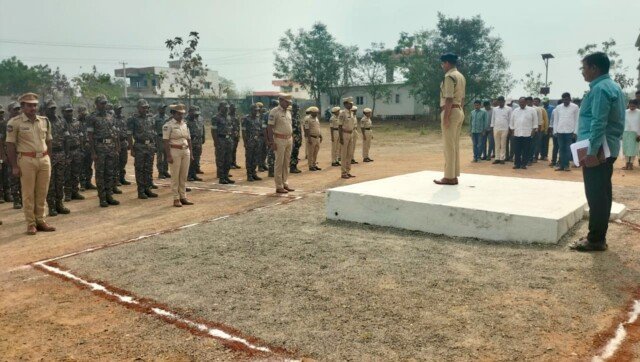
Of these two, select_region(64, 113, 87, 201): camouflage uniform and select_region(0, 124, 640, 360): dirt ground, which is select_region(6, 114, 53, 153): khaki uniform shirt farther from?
select_region(64, 113, 87, 201): camouflage uniform

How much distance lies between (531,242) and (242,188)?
6.60 metres

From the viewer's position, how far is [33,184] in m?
6.68

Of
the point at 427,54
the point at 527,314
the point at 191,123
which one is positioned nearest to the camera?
the point at 527,314

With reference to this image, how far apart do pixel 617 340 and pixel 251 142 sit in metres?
10.0

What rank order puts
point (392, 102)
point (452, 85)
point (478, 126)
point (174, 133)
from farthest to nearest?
point (392, 102)
point (478, 126)
point (174, 133)
point (452, 85)

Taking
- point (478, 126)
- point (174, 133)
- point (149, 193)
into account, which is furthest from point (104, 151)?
point (478, 126)

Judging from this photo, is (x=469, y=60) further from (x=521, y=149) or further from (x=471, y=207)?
(x=471, y=207)

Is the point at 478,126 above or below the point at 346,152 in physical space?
above

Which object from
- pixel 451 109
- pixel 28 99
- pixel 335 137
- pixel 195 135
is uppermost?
pixel 28 99

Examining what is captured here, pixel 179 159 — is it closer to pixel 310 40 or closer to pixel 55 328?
pixel 55 328

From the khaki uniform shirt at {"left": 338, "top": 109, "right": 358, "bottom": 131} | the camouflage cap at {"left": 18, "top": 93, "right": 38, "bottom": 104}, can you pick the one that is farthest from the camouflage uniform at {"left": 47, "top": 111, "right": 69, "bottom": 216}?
the khaki uniform shirt at {"left": 338, "top": 109, "right": 358, "bottom": 131}

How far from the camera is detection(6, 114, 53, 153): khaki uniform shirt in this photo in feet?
21.1

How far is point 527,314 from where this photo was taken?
330 centimetres

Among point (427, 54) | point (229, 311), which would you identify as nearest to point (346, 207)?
point (229, 311)
